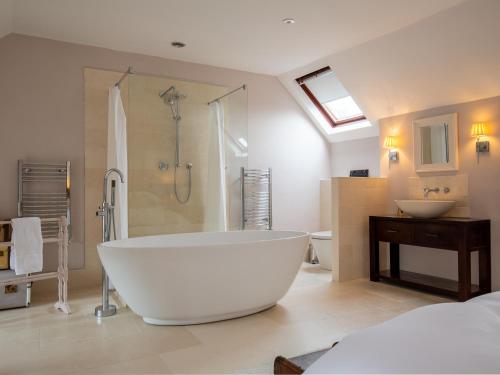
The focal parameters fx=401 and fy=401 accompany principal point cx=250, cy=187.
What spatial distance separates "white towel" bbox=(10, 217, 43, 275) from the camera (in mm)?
3307

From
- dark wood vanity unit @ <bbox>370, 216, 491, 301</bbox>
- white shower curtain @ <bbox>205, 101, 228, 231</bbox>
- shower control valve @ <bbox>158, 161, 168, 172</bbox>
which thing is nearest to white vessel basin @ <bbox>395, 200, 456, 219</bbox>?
dark wood vanity unit @ <bbox>370, 216, 491, 301</bbox>

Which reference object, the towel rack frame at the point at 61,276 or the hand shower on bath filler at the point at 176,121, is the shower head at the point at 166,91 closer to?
the hand shower on bath filler at the point at 176,121

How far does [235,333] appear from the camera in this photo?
2826 mm

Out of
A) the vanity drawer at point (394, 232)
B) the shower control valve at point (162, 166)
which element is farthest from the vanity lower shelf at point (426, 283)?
the shower control valve at point (162, 166)

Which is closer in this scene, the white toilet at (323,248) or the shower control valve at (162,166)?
the shower control valve at (162,166)

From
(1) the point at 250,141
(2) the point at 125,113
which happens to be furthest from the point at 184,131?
(1) the point at 250,141

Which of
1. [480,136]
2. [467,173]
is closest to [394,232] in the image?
[467,173]

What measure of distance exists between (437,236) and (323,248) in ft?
5.01

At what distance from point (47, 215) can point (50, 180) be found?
1.13ft

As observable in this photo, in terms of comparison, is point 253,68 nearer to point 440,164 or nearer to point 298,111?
point 298,111

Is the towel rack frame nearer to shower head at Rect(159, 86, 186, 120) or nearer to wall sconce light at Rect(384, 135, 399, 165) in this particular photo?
shower head at Rect(159, 86, 186, 120)

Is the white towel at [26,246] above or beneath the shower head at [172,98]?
beneath

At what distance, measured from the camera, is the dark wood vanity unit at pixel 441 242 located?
3.48m

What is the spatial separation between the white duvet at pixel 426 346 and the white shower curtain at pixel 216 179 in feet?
10.8
